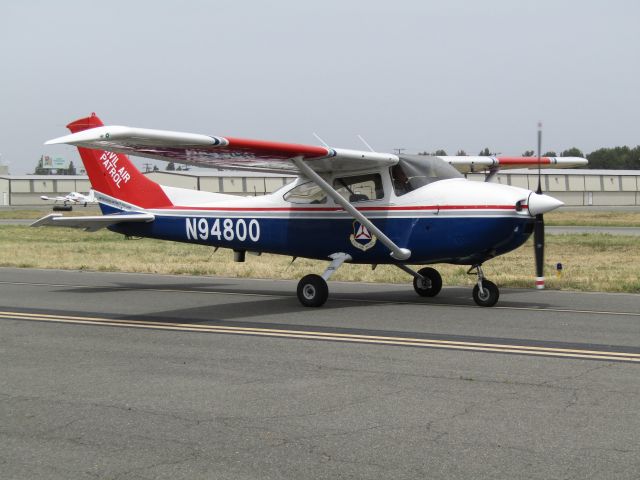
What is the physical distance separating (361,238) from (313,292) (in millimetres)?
1193

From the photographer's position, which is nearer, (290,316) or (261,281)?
(290,316)

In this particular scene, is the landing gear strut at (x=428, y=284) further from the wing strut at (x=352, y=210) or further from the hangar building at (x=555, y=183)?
the hangar building at (x=555, y=183)

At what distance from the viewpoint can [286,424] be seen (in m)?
6.07

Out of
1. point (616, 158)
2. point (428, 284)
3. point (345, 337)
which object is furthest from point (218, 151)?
point (616, 158)

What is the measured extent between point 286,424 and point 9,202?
381ft

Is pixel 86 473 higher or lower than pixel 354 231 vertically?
lower

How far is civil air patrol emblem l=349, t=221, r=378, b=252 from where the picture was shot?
13.5 m

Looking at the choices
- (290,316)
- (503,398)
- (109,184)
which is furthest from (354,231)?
(503,398)

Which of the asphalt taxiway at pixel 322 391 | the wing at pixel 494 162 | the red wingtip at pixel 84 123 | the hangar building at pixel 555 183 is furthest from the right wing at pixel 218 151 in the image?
the hangar building at pixel 555 183

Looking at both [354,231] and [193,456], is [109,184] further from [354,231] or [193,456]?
[193,456]

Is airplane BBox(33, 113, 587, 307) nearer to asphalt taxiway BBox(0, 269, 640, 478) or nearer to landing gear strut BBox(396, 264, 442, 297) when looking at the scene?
landing gear strut BBox(396, 264, 442, 297)

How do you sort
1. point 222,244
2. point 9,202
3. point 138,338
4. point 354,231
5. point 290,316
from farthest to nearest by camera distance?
point 9,202 < point 222,244 < point 354,231 < point 290,316 < point 138,338

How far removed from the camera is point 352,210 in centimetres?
1319

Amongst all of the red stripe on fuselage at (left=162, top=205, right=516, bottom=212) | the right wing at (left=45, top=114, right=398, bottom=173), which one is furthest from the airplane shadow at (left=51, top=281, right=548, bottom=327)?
the right wing at (left=45, top=114, right=398, bottom=173)
